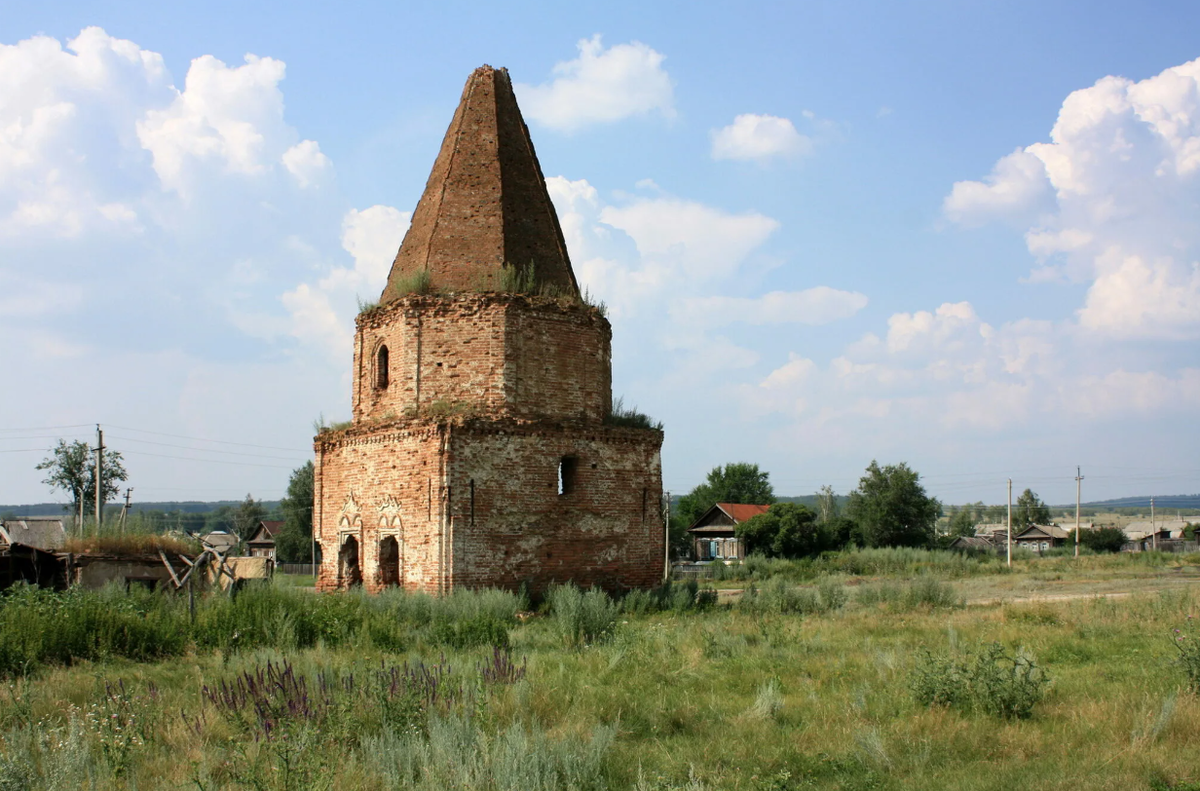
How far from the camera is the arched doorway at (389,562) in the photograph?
54.0 ft

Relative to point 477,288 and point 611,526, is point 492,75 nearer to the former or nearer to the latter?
point 477,288

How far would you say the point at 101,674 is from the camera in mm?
8055

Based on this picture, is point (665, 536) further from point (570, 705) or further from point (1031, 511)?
point (1031, 511)

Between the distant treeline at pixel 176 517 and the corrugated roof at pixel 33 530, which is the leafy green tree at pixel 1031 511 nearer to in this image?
the distant treeline at pixel 176 517

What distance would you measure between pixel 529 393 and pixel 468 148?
5.46m

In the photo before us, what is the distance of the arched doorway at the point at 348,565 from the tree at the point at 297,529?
125 ft

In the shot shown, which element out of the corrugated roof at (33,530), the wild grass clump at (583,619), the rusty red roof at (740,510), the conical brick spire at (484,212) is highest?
the conical brick spire at (484,212)

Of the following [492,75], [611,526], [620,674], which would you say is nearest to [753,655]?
[620,674]

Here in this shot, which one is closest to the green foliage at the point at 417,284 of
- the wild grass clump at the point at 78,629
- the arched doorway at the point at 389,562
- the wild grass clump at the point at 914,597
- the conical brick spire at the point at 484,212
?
the conical brick spire at the point at 484,212

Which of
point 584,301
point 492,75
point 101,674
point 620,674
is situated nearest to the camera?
point 101,674

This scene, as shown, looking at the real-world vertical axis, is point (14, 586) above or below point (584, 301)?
below

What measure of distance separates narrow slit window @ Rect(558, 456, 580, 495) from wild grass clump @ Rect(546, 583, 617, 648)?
259cm

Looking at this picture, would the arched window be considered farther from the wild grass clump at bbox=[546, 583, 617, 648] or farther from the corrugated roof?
the corrugated roof

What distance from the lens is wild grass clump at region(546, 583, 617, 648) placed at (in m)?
12.4
